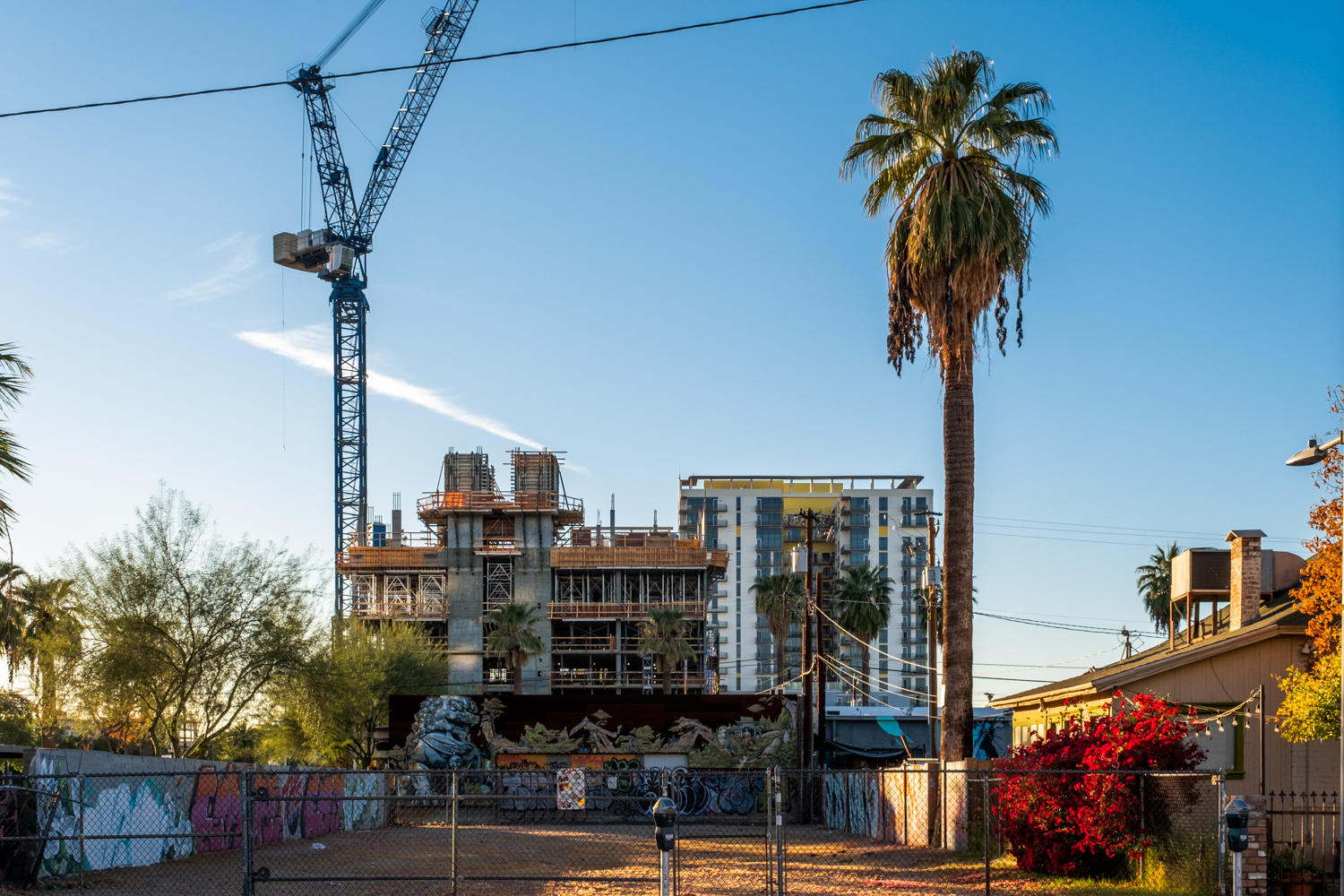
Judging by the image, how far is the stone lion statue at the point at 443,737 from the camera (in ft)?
173

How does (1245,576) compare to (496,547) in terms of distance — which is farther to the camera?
(496,547)

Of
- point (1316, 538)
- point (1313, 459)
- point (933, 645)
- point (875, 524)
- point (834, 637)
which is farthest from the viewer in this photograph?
point (875, 524)

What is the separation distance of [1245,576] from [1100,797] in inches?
402

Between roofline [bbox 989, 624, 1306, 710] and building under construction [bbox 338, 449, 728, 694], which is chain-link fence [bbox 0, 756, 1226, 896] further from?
building under construction [bbox 338, 449, 728, 694]

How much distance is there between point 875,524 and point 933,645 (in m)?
109

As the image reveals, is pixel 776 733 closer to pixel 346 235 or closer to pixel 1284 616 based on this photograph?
pixel 1284 616

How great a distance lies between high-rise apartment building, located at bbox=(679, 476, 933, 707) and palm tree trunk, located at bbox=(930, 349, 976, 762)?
12360 centimetres

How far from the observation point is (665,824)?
1347 cm

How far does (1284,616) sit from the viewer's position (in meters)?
24.8

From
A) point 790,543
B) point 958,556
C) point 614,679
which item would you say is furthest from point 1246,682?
point 790,543

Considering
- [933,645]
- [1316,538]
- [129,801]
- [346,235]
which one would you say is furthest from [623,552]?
[1316,538]

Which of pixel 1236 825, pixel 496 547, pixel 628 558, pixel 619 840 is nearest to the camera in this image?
pixel 1236 825

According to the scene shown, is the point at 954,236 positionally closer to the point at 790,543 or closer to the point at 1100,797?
the point at 1100,797

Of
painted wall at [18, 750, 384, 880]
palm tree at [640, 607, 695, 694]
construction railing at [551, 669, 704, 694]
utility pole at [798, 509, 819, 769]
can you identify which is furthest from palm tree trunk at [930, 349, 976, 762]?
construction railing at [551, 669, 704, 694]
